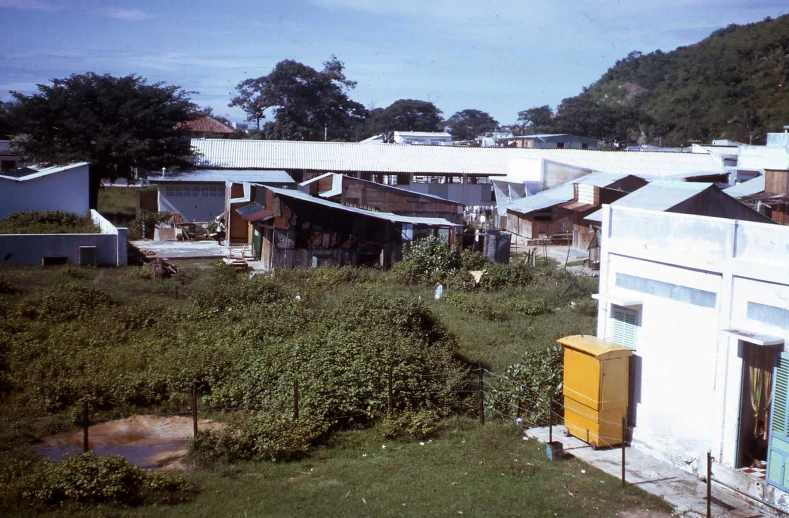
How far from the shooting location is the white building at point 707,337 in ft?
27.6

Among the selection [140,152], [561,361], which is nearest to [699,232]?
[561,361]

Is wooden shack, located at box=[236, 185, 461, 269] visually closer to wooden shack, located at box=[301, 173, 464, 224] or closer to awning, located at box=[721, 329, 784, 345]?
wooden shack, located at box=[301, 173, 464, 224]

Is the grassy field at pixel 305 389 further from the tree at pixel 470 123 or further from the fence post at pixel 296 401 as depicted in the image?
the tree at pixel 470 123

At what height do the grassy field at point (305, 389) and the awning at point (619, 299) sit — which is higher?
the awning at point (619, 299)

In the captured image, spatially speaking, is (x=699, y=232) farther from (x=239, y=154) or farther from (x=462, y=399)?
(x=239, y=154)

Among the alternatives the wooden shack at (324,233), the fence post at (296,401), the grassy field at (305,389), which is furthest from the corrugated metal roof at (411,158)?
the fence post at (296,401)

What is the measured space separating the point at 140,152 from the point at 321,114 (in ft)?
100

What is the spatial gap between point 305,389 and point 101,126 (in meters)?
27.9

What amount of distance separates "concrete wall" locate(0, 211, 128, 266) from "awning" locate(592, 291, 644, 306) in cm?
1618

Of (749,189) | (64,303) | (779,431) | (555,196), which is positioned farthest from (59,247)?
(749,189)

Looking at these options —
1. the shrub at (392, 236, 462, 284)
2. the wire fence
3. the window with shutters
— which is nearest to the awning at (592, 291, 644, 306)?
the window with shutters

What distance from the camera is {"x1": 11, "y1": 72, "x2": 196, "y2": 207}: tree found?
34094 mm

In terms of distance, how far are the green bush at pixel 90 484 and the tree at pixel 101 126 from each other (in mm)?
28310

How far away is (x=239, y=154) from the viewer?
40.6m
